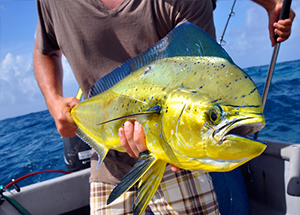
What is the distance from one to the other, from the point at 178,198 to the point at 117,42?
128cm

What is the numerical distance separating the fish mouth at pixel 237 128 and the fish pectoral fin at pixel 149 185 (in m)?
0.37

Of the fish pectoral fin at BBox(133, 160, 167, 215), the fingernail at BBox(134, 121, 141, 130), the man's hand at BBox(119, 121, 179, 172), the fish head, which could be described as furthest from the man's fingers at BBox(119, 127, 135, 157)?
the fish head

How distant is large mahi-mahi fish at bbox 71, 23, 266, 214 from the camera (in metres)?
0.74

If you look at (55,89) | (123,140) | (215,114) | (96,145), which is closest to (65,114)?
(96,145)

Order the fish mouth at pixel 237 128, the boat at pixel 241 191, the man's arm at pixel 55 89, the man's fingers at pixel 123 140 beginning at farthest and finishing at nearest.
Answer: the boat at pixel 241 191, the man's arm at pixel 55 89, the man's fingers at pixel 123 140, the fish mouth at pixel 237 128

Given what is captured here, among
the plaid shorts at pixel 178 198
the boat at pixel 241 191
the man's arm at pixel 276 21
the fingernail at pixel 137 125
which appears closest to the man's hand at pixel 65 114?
the plaid shorts at pixel 178 198

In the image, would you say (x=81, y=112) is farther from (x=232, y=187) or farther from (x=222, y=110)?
(x=232, y=187)

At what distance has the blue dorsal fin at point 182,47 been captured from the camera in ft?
3.15

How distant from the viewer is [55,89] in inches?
76.9

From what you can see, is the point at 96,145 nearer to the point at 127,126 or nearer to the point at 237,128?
the point at 127,126

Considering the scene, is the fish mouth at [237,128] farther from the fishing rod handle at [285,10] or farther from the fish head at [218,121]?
the fishing rod handle at [285,10]

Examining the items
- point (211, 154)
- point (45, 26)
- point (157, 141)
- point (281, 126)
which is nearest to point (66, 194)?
point (45, 26)

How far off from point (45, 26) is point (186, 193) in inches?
72.4

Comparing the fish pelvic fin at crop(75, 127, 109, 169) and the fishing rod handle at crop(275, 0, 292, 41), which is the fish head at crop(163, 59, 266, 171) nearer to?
the fish pelvic fin at crop(75, 127, 109, 169)
